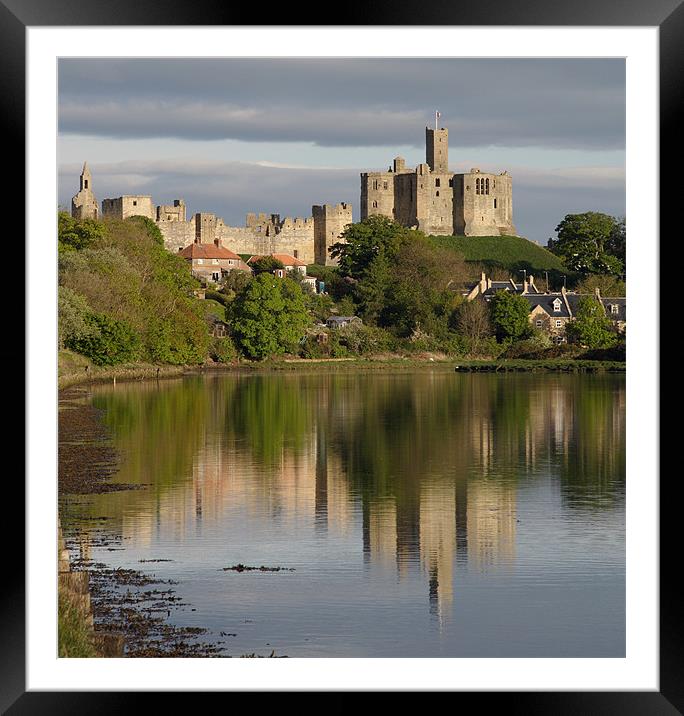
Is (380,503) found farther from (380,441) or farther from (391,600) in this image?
(380,441)

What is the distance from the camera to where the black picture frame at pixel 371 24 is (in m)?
4.99

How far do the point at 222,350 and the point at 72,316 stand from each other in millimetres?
15199

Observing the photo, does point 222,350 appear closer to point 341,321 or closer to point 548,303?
point 341,321

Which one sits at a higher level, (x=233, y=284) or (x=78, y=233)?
(x=78, y=233)

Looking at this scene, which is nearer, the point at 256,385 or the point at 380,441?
the point at 380,441

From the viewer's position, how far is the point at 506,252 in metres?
81.2

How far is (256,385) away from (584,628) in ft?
90.6

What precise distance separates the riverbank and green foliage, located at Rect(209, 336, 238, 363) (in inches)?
10.4

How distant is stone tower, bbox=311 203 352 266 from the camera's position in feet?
273

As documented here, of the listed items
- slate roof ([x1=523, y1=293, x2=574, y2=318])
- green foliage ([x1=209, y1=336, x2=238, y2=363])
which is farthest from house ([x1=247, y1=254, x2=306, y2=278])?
green foliage ([x1=209, y1=336, x2=238, y2=363])

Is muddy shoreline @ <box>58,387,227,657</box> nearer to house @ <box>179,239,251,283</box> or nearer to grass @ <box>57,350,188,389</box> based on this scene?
grass @ <box>57,350,188,389</box>

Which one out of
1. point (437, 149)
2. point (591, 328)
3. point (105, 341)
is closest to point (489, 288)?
point (591, 328)
